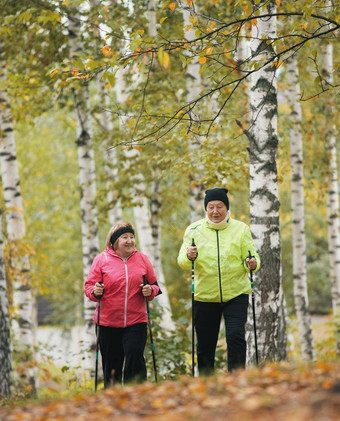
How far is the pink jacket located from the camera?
6.66m

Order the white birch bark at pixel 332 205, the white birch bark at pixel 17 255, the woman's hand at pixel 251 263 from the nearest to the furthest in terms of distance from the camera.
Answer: the woman's hand at pixel 251 263
the white birch bark at pixel 17 255
the white birch bark at pixel 332 205

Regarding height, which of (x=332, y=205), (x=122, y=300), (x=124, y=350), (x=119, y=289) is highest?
(x=332, y=205)

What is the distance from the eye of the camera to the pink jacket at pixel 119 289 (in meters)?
6.66

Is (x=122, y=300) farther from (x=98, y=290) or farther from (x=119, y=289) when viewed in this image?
(x=98, y=290)

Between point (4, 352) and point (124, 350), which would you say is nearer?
point (124, 350)

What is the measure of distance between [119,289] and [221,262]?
1165mm

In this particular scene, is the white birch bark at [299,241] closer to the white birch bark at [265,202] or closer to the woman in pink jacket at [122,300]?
the white birch bark at [265,202]

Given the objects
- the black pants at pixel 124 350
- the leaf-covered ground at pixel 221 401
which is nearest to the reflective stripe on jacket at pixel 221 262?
the black pants at pixel 124 350

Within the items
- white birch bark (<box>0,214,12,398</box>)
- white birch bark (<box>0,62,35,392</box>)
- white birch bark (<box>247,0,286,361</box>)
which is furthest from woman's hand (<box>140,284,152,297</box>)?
white birch bark (<box>0,62,35,392</box>)

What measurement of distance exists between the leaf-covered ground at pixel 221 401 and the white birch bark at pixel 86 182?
7.23 meters

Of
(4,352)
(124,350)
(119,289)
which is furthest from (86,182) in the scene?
(124,350)

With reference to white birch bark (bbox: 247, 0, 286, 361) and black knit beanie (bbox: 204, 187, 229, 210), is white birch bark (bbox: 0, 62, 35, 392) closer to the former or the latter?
white birch bark (bbox: 247, 0, 286, 361)

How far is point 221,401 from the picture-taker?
3.78 meters

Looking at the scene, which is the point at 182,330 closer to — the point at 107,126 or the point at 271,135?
the point at 271,135
